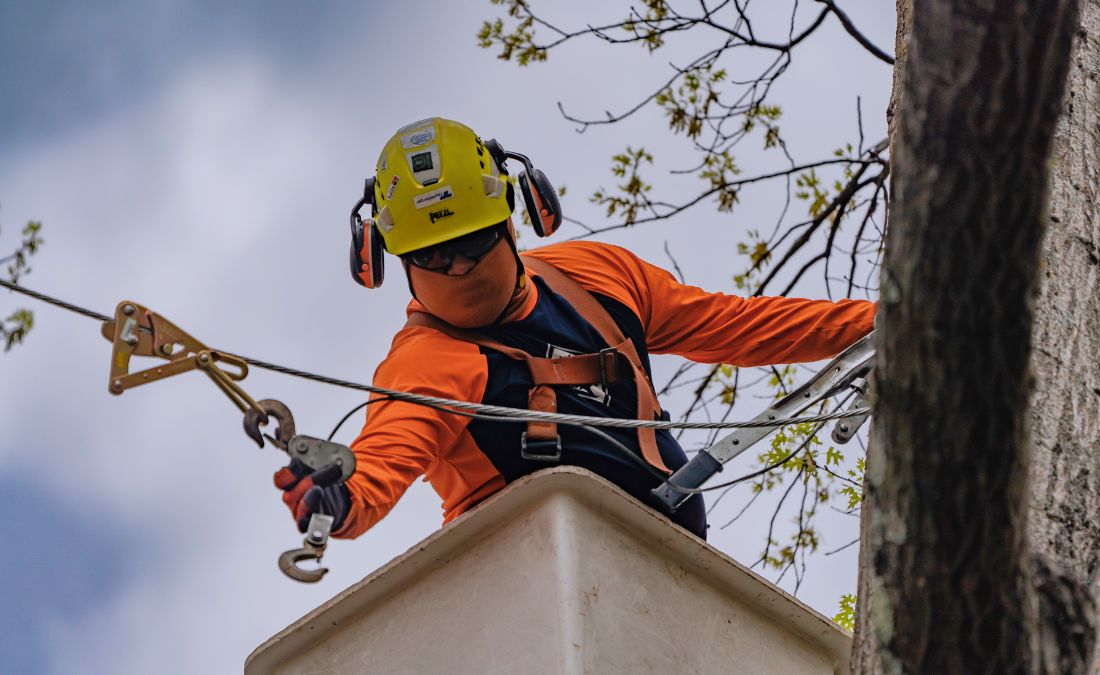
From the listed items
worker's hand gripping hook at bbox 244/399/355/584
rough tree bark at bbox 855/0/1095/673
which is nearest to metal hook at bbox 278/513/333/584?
worker's hand gripping hook at bbox 244/399/355/584

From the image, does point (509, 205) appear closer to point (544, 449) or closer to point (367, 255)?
point (367, 255)

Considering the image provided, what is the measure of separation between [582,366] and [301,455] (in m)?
1.09

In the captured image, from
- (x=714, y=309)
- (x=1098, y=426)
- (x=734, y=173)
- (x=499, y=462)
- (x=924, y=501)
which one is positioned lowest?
(x=924, y=501)

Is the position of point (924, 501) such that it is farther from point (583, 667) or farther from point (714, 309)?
point (714, 309)

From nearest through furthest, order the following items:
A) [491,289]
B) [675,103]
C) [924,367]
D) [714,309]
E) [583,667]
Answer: [924,367]
[583,667]
[491,289]
[714,309]
[675,103]

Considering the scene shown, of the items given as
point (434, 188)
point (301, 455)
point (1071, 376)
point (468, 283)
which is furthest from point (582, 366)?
point (1071, 376)

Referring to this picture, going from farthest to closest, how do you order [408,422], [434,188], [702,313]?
[702,313] → [434,188] → [408,422]

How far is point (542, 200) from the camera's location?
4.70 metres

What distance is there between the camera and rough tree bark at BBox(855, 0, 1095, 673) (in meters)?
2.54

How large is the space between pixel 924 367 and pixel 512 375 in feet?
6.46

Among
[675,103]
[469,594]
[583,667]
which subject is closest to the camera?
[583,667]

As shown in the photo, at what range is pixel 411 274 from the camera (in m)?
4.55

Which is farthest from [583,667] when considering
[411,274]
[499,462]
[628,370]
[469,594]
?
[411,274]

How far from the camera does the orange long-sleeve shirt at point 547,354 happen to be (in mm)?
4156
